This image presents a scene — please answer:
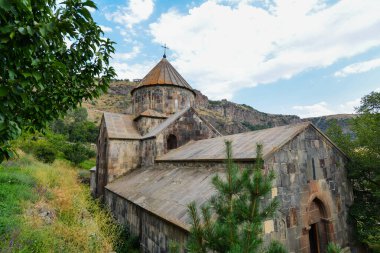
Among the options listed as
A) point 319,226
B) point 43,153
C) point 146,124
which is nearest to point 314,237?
point 319,226

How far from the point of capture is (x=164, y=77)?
14.6 m

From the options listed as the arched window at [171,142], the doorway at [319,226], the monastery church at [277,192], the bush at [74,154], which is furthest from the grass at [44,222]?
the bush at [74,154]

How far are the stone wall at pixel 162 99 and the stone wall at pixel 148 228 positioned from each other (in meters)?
6.60

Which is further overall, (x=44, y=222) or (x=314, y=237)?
(x=314, y=237)

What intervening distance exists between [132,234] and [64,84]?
563 centimetres

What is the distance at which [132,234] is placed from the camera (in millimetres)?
7301

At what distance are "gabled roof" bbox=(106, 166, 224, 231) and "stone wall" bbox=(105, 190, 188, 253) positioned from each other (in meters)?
0.19

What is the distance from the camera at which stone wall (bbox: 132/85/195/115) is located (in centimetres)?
1420

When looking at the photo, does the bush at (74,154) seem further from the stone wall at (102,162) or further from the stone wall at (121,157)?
the stone wall at (121,157)

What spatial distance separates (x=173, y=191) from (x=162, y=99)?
27.6 ft

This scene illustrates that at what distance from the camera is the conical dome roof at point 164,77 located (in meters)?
14.4

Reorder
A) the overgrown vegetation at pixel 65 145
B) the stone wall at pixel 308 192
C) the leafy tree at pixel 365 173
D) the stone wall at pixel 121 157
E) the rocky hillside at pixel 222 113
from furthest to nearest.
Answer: the rocky hillside at pixel 222 113
the overgrown vegetation at pixel 65 145
the stone wall at pixel 121 157
the leafy tree at pixel 365 173
the stone wall at pixel 308 192

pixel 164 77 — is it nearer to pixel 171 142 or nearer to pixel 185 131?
pixel 185 131

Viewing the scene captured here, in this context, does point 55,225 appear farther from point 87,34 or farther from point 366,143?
point 366,143
